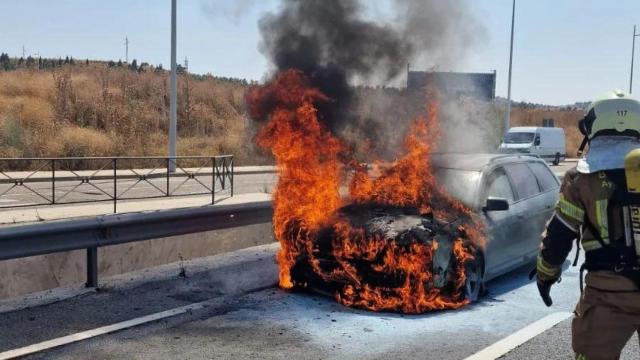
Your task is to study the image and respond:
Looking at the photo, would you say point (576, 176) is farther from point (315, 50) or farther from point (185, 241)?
point (185, 241)

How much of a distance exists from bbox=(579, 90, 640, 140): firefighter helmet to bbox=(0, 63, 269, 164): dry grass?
66.3 ft

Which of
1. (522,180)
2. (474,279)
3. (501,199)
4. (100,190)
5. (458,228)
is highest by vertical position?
(522,180)

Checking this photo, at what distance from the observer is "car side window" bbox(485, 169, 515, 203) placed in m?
7.10

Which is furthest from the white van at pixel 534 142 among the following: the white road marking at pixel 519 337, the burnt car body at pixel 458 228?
the white road marking at pixel 519 337

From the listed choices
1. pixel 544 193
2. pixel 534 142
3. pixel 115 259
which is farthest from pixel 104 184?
pixel 534 142

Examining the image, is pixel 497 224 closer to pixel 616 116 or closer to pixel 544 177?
pixel 544 177

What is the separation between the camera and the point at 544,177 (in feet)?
27.6

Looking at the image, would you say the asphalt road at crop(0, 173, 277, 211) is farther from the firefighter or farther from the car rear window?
the firefighter

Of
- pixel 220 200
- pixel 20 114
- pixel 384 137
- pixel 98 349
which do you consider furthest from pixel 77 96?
pixel 98 349

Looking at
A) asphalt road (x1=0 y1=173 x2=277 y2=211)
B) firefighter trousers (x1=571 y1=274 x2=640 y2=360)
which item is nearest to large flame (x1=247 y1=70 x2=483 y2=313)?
firefighter trousers (x1=571 y1=274 x2=640 y2=360)

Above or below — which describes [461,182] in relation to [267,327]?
above

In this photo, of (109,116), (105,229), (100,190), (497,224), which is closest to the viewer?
(105,229)

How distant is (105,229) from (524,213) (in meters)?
4.53

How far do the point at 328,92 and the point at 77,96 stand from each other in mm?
27191
